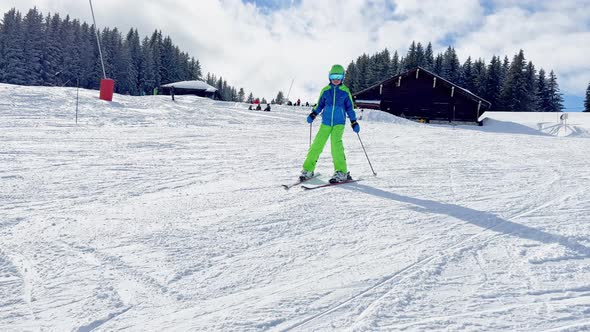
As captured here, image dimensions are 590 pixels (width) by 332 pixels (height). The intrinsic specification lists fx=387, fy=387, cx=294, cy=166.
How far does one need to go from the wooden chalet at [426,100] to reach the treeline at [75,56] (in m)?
32.7

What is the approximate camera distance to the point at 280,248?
10.7 feet

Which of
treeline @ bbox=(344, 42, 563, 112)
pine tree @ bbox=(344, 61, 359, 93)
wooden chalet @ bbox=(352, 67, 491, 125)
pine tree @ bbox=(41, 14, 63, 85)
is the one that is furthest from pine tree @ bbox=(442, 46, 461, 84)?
pine tree @ bbox=(41, 14, 63, 85)

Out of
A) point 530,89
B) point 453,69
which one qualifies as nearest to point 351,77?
point 453,69

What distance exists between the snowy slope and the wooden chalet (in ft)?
77.1

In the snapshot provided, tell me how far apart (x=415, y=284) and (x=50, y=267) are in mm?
2553

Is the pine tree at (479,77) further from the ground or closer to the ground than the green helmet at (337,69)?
further from the ground

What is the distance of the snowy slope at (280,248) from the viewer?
7.42ft

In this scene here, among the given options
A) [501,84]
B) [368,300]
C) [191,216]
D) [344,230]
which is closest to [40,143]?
[191,216]

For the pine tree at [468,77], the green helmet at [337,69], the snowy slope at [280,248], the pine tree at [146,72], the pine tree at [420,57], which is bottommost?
the snowy slope at [280,248]

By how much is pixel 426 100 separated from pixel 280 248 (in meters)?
28.8

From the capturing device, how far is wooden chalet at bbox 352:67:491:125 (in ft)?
94.2

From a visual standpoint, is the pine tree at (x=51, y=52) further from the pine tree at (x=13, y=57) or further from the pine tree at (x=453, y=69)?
the pine tree at (x=453, y=69)

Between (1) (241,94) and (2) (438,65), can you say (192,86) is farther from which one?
(1) (241,94)

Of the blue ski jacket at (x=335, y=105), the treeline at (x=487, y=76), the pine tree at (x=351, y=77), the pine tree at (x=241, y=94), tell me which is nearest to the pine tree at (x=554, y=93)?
the treeline at (x=487, y=76)
